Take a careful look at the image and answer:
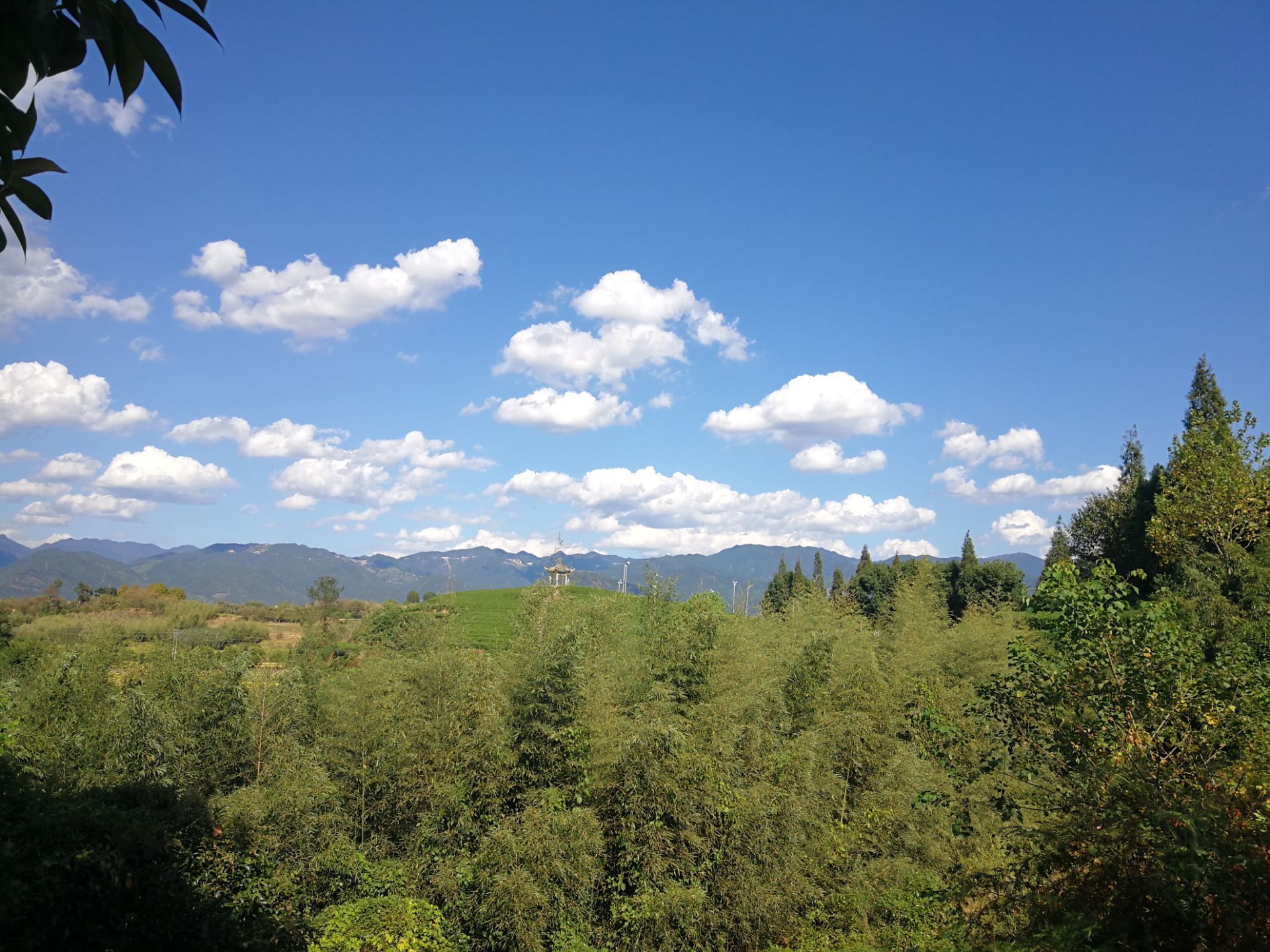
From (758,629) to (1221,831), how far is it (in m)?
23.7

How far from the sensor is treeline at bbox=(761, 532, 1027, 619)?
165ft

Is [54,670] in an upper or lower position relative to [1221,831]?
lower

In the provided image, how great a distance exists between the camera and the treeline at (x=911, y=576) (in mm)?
50344

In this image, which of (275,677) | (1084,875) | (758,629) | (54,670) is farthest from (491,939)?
(758,629)

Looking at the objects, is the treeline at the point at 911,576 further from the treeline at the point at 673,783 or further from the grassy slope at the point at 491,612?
the treeline at the point at 673,783

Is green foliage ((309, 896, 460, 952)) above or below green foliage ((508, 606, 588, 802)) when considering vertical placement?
below

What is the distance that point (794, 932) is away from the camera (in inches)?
638

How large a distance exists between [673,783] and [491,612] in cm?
4491

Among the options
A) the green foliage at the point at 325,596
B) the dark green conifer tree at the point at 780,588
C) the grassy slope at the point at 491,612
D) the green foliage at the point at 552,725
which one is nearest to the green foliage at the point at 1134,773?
the green foliage at the point at 552,725

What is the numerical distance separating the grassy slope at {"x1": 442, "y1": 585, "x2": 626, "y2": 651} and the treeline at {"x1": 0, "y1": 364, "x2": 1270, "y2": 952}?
133 cm

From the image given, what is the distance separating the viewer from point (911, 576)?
50344 mm

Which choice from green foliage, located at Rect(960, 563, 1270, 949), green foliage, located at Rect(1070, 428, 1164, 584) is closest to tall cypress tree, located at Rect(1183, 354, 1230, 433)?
green foliage, located at Rect(1070, 428, 1164, 584)

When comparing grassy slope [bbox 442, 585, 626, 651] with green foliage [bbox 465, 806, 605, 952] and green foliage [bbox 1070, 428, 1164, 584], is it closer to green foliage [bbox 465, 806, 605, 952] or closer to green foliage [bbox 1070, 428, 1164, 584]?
→ green foliage [bbox 465, 806, 605, 952]

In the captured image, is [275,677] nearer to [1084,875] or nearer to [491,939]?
[491,939]
